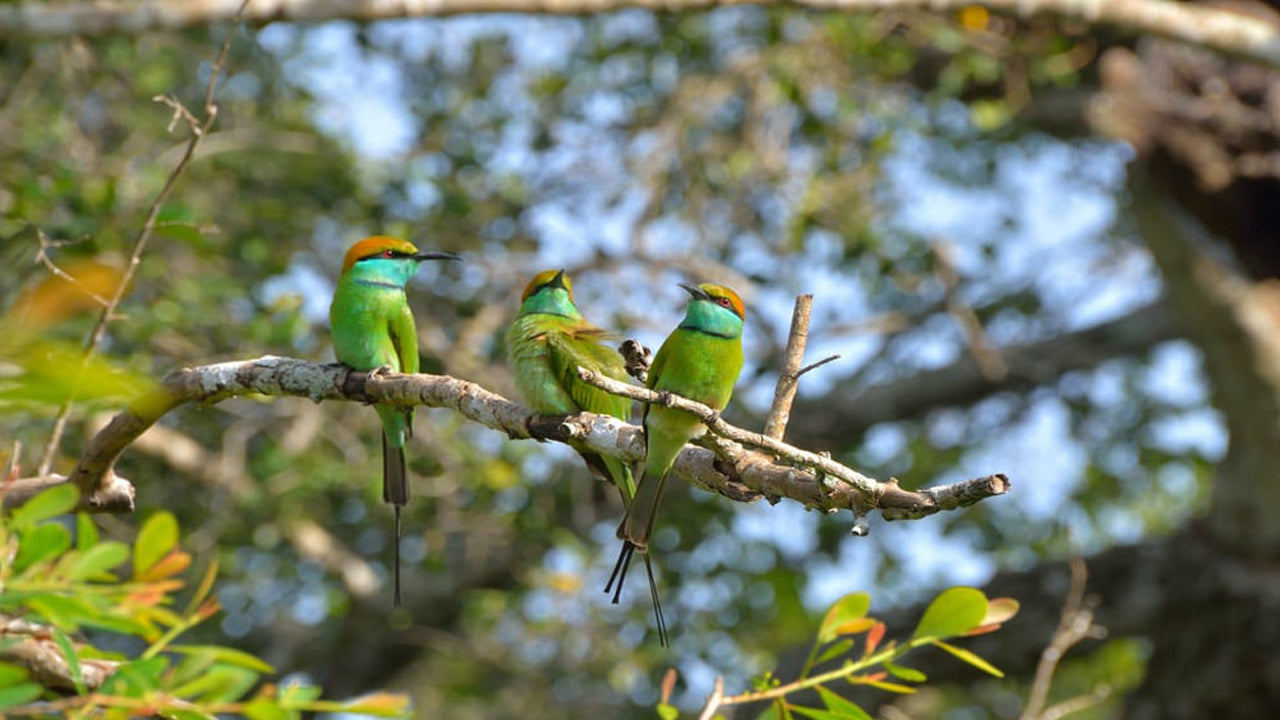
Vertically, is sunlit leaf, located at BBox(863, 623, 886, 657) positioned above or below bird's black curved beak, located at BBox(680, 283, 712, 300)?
below

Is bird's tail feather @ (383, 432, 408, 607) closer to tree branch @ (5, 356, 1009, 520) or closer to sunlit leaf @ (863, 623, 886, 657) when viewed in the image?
tree branch @ (5, 356, 1009, 520)

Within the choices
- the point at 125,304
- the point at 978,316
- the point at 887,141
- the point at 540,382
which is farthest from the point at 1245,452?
the point at 125,304

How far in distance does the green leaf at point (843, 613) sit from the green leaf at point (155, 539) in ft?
2.88

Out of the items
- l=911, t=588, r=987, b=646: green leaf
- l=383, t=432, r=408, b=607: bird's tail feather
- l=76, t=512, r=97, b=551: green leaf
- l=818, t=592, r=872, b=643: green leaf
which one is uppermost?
l=76, t=512, r=97, b=551: green leaf

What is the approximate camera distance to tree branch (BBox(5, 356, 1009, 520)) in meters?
1.56

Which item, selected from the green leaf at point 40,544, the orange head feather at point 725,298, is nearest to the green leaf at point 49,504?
the green leaf at point 40,544

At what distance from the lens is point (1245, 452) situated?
504 cm

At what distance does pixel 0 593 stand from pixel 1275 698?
15.2 feet

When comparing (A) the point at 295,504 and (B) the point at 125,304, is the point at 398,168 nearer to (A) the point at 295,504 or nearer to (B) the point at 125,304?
Result: (B) the point at 125,304

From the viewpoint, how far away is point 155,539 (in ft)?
5.17

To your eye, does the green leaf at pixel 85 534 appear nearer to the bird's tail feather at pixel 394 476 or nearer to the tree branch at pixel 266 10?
the bird's tail feather at pixel 394 476

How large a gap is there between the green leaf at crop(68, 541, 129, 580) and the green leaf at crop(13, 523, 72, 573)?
0.09ft

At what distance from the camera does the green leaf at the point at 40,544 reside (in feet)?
4.64

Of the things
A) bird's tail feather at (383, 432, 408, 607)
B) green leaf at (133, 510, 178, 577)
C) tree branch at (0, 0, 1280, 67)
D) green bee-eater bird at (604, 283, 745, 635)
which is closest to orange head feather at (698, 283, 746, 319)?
green bee-eater bird at (604, 283, 745, 635)
